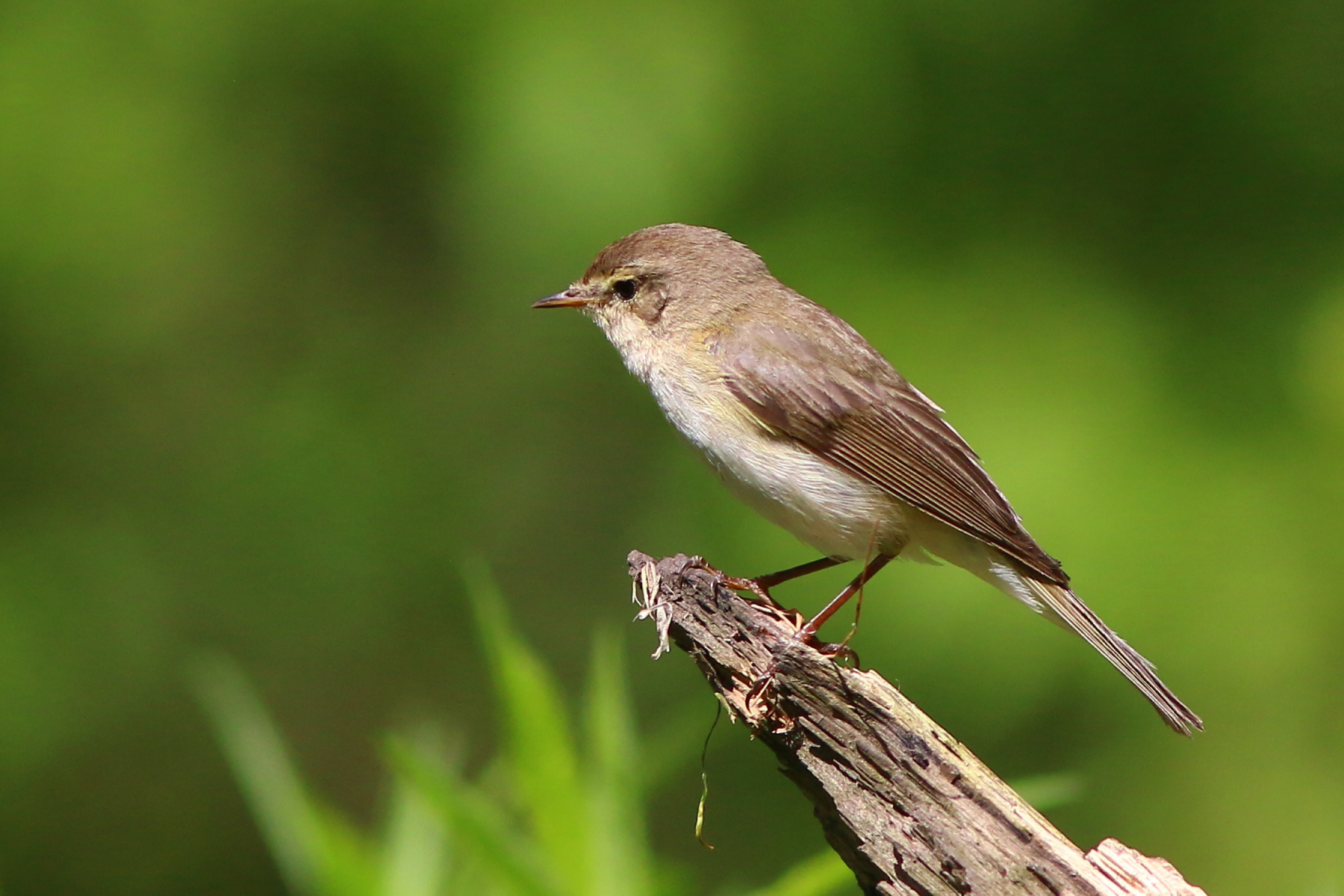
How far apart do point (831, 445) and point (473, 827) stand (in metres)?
1.34

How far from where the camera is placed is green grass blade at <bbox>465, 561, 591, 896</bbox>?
2775 mm

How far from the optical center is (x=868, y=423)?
3355mm

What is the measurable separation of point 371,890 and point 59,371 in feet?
13.0

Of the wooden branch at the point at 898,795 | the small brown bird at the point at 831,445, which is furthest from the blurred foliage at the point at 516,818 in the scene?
the small brown bird at the point at 831,445

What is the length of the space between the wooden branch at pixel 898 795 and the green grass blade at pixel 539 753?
506 mm

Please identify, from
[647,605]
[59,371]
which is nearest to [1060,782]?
[647,605]

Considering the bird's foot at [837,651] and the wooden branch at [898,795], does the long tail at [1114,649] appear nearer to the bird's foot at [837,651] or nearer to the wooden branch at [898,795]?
the bird's foot at [837,651]

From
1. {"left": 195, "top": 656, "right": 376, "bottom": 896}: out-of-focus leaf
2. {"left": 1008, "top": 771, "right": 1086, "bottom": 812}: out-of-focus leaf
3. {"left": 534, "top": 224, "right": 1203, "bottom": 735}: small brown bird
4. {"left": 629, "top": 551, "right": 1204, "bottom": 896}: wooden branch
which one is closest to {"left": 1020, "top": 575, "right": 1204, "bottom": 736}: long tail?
{"left": 534, "top": 224, "right": 1203, "bottom": 735}: small brown bird

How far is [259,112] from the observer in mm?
5672

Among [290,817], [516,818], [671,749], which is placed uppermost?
[671,749]

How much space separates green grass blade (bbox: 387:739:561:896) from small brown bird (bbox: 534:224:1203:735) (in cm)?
90

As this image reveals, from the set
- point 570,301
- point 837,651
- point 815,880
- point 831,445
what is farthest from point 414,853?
point 570,301

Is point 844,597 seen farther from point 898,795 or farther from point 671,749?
point 898,795

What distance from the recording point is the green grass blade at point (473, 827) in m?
2.48
